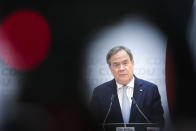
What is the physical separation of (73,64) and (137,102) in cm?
77

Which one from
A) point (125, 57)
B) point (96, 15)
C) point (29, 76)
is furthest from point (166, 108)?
point (29, 76)

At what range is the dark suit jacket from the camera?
312 centimetres

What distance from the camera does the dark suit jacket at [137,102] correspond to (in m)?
3.12

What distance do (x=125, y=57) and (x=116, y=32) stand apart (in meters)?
0.28

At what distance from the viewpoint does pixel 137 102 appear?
3.14m

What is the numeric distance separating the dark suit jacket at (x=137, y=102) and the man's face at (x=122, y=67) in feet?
0.25

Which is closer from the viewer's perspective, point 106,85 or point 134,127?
point 134,127

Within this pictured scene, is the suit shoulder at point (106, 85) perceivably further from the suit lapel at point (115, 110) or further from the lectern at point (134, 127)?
the lectern at point (134, 127)

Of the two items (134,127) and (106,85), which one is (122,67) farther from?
(134,127)

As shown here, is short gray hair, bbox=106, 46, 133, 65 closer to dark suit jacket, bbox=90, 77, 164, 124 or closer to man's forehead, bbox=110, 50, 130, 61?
man's forehead, bbox=110, 50, 130, 61

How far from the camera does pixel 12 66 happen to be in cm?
325

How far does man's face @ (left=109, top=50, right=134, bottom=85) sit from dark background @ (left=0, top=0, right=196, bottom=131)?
33cm

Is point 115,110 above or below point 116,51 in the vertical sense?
below

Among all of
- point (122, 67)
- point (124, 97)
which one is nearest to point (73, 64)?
point (122, 67)
